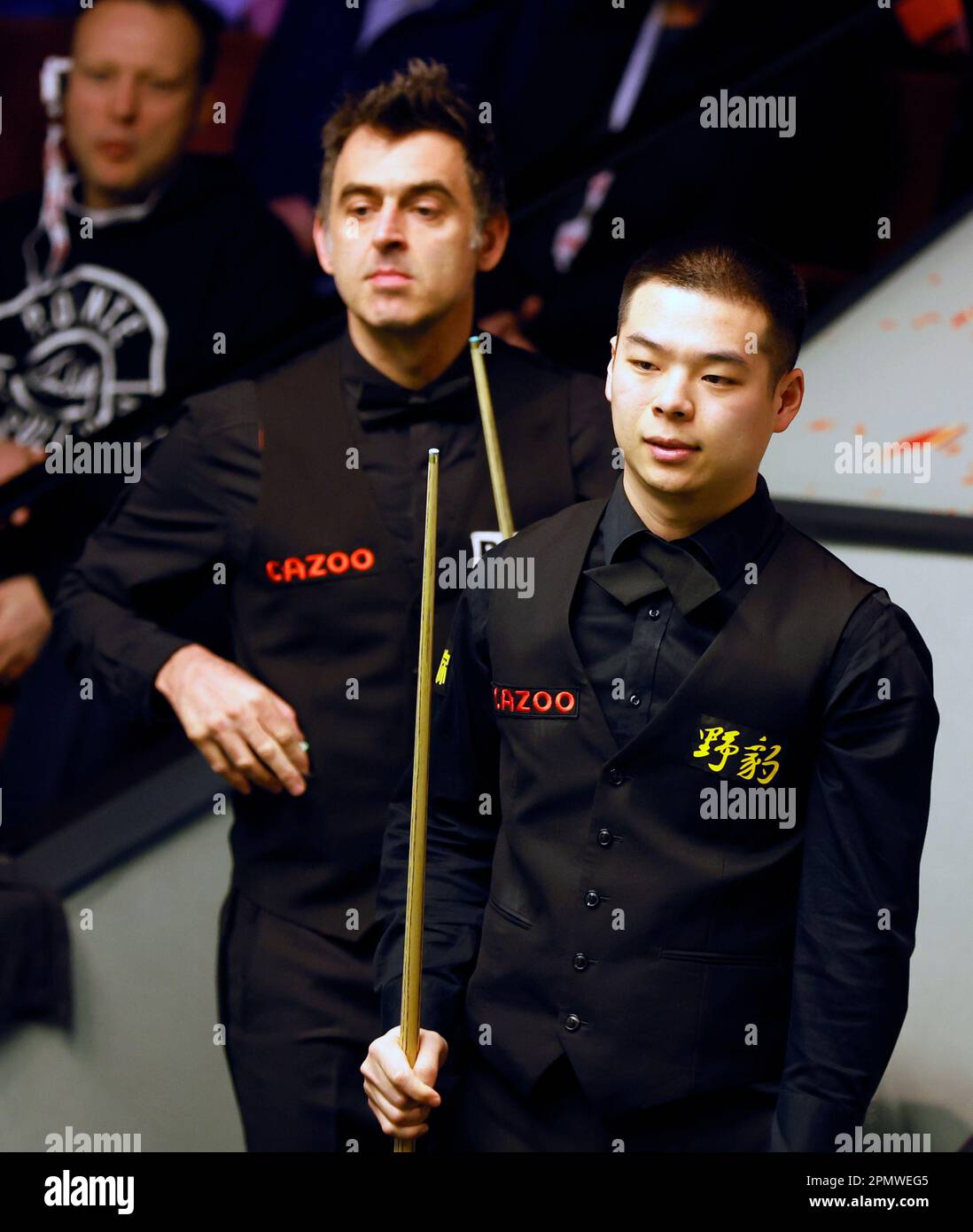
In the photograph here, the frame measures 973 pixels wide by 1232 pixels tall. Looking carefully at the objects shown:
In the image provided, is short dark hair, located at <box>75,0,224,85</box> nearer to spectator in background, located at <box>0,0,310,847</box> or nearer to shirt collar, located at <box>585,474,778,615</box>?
spectator in background, located at <box>0,0,310,847</box>

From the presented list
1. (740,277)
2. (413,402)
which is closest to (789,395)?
(740,277)

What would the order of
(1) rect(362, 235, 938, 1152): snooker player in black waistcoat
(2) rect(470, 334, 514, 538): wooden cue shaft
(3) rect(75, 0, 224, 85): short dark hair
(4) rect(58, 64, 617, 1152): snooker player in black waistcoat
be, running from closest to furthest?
1. (1) rect(362, 235, 938, 1152): snooker player in black waistcoat
2. (2) rect(470, 334, 514, 538): wooden cue shaft
3. (4) rect(58, 64, 617, 1152): snooker player in black waistcoat
4. (3) rect(75, 0, 224, 85): short dark hair

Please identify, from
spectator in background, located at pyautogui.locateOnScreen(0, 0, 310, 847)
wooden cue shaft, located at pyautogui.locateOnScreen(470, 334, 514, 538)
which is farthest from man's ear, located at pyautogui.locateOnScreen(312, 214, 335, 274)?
spectator in background, located at pyautogui.locateOnScreen(0, 0, 310, 847)

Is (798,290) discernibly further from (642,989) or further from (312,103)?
(312,103)

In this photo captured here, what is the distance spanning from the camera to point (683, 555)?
1718 millimetres

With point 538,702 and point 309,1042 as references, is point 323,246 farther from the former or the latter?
point 309,1042

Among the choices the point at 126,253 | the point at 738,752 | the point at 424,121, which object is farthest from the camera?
the point at 126,253

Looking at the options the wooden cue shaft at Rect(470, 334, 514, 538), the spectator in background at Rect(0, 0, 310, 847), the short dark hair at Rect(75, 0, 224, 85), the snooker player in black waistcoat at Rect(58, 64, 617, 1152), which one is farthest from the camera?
the short dark hair at Rect(75, 0, 224, 85)

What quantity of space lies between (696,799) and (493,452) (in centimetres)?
61

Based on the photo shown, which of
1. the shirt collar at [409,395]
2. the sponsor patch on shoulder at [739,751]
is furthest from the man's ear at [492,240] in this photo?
the sponsor patch on shoulder at [739,751]

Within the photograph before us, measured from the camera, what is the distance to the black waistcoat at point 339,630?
2242mm

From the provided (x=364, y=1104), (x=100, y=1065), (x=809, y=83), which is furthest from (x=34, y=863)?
(x=809, y=83)

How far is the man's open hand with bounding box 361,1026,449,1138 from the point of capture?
1.68 metres

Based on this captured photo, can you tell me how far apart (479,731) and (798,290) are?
1.78ft
